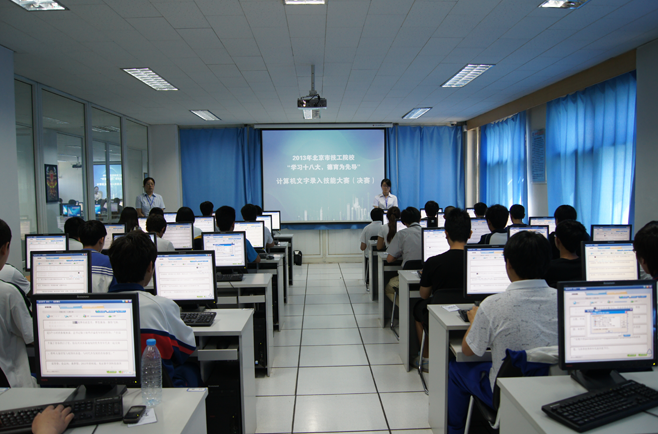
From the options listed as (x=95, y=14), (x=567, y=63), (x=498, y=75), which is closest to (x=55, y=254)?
(x=95, y=14)

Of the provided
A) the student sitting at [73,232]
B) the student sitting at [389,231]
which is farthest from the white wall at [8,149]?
the student sitting at [389,231]

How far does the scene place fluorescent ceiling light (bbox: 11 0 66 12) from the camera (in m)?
3.11

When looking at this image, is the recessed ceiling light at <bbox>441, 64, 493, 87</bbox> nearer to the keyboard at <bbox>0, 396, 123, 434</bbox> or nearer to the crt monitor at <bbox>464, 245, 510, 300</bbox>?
the crt monitor at <bbox>464, 245, 510, 300</bbox>

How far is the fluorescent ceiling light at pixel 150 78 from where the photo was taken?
16.0 ft

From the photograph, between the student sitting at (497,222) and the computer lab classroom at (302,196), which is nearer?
the computer lab classroom at (302,196)

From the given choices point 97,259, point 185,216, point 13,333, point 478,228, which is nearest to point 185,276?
point 97,259

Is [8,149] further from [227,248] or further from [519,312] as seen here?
[519,312]

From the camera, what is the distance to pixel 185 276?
2699 mm

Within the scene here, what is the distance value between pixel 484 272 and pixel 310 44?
115 inches

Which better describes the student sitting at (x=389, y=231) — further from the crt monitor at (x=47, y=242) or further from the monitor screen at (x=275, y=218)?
the crt monitor at (x=47, y=242)

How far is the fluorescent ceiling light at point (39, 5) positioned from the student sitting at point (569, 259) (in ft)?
14.0

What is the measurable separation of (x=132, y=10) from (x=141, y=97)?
3249mm

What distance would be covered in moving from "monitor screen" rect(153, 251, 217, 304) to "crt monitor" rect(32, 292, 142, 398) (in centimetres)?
123

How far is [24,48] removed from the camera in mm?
4059
